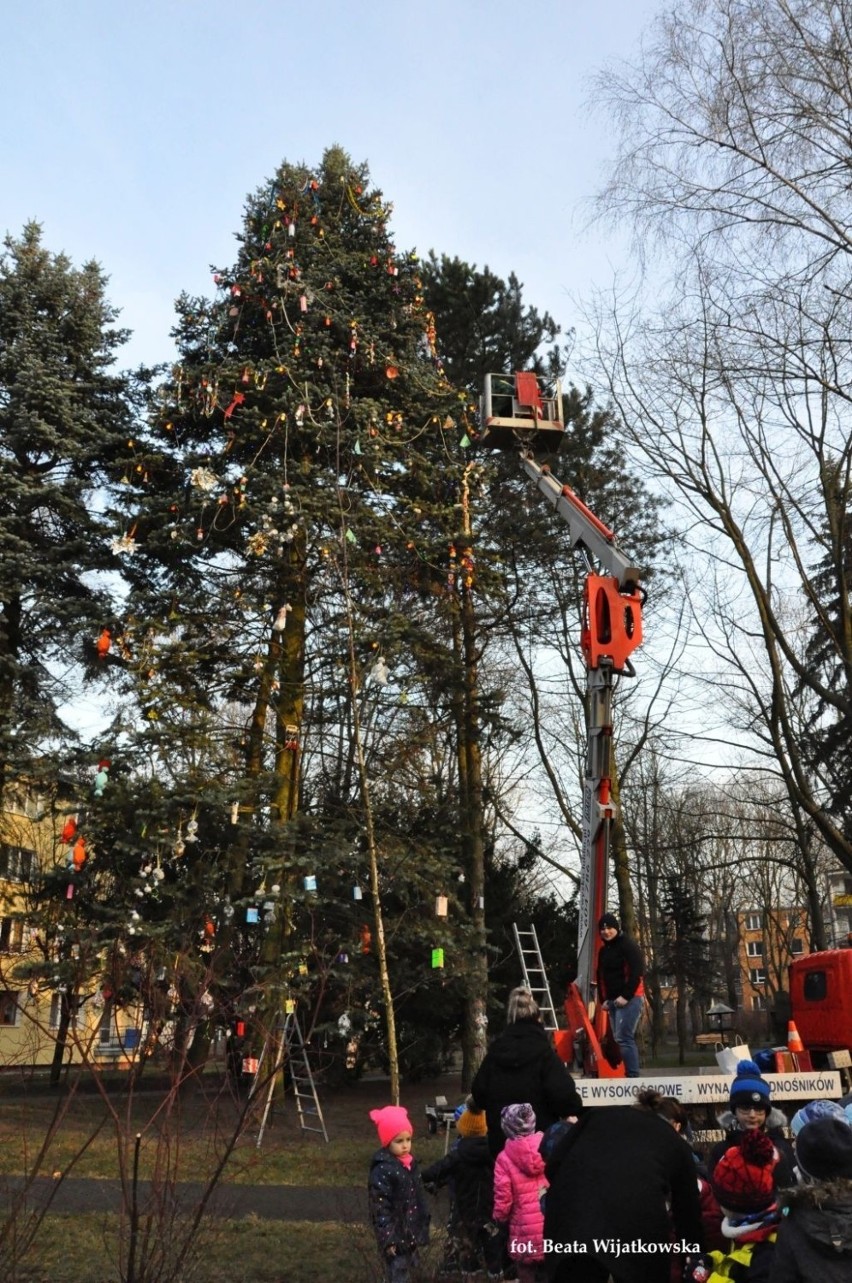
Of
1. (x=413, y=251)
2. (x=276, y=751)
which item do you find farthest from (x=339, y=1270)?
(x=413, y=251)

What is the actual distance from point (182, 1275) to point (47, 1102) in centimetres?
1483

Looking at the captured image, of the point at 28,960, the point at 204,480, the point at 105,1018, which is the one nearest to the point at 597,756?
the point at 105,1018

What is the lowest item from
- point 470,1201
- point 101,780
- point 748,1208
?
point 470,1201

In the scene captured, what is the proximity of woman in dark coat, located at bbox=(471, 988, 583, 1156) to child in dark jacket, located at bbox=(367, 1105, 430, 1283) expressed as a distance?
0.49m

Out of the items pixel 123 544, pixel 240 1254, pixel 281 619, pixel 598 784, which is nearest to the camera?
pixel 240 1254

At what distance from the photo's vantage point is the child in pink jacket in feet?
18.1

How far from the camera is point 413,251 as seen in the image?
19844 mm

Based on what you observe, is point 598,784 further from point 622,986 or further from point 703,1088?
point 703,1088

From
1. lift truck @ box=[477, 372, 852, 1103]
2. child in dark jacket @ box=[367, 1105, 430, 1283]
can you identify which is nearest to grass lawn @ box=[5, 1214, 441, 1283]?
child in dark jacket @ box=[367, 1105, 430, 1283]

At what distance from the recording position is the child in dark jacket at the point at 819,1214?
3.03m

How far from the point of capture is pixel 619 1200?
3.57 metres

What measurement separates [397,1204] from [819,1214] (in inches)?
129

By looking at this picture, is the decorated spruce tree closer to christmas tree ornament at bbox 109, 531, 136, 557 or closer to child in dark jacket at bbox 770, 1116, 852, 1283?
christmas tree ornament at bbox 109, 531, 136, 557

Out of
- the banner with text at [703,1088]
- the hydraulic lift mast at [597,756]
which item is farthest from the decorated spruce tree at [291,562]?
the banner with text at [703,1088]
